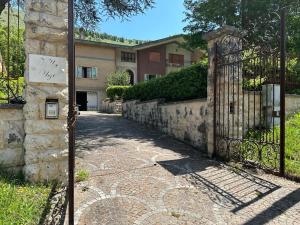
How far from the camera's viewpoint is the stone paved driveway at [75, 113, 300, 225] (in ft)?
12.5

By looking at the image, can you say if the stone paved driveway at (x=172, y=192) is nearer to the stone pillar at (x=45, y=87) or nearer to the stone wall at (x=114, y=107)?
the stone pillar at (x=45, y=87)

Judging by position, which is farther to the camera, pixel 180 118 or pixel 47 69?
pixel 180 118

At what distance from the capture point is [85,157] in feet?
19.5

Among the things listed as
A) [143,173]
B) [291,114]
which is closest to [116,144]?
[143,173]

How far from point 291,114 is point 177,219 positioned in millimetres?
6767

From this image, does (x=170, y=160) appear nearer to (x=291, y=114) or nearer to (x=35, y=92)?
(x=35, y=92)

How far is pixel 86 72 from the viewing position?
90.5 ft

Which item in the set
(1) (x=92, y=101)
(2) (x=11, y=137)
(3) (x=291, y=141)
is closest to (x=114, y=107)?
(1) (x=92, y=101)

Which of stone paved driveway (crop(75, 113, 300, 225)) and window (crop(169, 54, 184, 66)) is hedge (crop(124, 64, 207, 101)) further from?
window (crop(169, 54, 184, 66))

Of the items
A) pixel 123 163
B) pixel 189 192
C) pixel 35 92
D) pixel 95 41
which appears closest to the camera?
pixel 35 92

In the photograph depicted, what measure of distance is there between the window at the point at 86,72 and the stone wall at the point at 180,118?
1691 cm

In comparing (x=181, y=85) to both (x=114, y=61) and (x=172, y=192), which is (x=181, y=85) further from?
(x=114, y=61)

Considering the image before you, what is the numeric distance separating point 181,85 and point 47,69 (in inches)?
208

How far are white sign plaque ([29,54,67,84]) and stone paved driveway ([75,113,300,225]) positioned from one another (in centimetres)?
169
